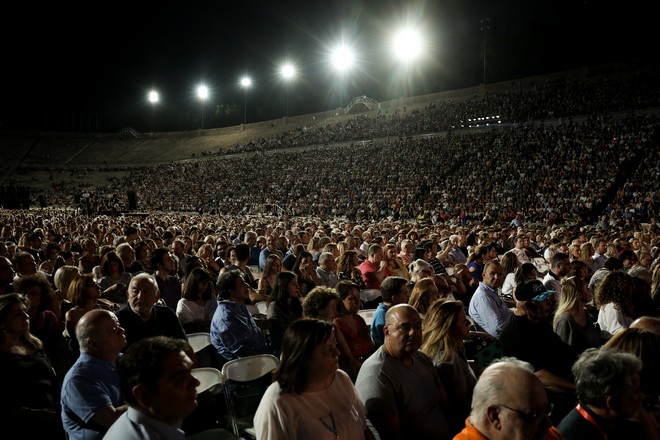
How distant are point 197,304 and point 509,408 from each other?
415cm

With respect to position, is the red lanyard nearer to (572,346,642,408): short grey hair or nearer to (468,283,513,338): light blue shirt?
(572,346,642,408): short grey hair

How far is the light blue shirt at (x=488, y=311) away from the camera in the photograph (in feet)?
18.6

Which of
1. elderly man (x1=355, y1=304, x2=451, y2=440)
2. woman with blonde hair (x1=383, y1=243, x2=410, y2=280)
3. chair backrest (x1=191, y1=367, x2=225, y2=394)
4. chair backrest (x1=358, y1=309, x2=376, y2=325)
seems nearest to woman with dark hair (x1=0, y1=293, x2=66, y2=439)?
chair backrest (x1=191, y1=367, x2=225, y2=394)

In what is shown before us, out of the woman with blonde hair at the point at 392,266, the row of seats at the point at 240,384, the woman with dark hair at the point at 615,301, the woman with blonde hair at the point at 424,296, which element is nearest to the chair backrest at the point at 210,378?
the row of seats at the point at 240,384

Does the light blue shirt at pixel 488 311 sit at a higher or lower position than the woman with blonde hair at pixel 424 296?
lower

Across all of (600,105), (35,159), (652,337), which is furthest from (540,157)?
(35,159)

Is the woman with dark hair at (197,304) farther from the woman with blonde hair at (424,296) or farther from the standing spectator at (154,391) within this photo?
the standing spectator at (154,391)

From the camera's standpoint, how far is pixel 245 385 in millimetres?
4090

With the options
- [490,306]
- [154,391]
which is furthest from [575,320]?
[154,391]

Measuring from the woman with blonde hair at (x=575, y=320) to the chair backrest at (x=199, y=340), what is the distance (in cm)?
336

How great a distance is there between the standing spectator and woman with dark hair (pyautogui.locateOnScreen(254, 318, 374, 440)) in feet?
1.65

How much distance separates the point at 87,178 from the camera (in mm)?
57281

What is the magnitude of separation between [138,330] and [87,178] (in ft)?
194

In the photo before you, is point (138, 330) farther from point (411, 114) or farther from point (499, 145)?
point (411, 114)
